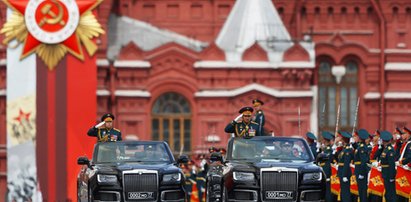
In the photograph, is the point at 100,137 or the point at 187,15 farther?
the point at 187,15

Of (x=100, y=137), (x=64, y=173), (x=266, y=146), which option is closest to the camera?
(x=266, y=146)

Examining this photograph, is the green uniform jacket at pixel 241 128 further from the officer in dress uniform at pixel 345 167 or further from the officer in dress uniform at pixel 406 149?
the officer in dress uniform at pixel 406 149

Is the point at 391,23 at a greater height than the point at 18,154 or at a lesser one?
greater

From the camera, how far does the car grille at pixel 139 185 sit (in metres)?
27.3

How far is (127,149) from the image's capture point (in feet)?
94.1

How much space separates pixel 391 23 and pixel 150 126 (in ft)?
33.6

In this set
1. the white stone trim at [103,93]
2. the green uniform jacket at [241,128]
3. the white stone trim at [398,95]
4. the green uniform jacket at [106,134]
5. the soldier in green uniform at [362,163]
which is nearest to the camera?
the green uniform jacket at [241,128]

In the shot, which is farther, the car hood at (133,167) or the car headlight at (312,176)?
the car hood at (133,167)

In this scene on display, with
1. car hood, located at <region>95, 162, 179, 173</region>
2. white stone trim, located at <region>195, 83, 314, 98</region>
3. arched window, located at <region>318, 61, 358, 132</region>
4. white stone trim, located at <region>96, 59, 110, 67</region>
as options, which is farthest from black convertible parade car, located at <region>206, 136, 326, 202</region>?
arched window, located at <region>318, 61, 358, 132</region>

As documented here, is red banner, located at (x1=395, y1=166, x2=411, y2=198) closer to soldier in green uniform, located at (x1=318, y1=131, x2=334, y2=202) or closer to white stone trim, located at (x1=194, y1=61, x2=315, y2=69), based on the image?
soldier in green uniform, located at (x1=318, y1=131, x2=334, y2=202)

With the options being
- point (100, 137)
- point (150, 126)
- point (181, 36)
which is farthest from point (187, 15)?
point (100, 137)

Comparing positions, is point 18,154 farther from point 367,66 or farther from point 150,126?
point 367,66

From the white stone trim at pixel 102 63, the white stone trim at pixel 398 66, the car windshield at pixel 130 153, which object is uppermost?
the white stone trim at pixel 102 63

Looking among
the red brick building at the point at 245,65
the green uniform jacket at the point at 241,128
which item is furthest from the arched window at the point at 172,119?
the green uniform jacket at the point at 241,128
